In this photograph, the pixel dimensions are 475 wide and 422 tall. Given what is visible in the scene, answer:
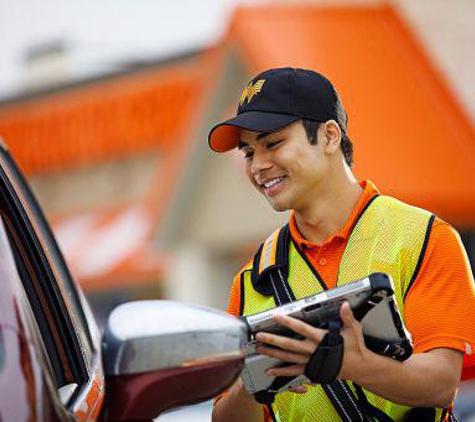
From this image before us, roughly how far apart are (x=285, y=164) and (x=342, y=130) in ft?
0.71

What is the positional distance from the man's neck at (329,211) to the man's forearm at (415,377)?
Answer: 1.35 ft

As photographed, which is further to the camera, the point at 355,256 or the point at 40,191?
the point at 40,191

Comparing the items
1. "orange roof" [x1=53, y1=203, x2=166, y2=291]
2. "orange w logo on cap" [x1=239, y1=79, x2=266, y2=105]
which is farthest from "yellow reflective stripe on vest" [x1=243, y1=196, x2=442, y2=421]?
"orange roof" [x1=53, y1=203, x2=166, y2=291]

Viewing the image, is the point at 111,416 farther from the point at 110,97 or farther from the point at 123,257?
the point at 110,97

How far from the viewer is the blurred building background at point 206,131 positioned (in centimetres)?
1416

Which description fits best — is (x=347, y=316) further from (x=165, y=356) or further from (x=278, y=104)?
(x=278, y=104)

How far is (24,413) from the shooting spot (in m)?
1.79

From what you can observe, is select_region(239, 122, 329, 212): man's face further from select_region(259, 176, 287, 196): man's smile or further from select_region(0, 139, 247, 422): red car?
select_region(0, 139, 247, 422): red car

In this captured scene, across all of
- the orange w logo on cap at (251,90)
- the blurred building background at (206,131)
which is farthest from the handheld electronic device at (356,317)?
the blurred building background at (206,131)

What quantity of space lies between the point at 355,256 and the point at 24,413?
101cm

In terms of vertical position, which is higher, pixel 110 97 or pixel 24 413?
pixel 110 97

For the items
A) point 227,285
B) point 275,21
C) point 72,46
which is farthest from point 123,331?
point 72,46

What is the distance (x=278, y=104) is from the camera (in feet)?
8.30

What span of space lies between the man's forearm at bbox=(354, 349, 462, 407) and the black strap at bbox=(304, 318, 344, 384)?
3.3 inches
